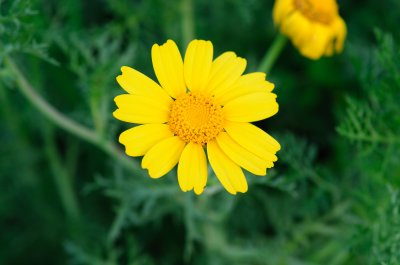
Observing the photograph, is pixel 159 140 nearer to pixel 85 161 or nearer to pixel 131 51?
pixel 131 51

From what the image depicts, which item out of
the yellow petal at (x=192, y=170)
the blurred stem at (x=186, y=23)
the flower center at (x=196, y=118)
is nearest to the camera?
the yellow petal at (x=192, y=170)

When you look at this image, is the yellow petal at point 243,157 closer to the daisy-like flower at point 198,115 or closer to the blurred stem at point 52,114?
the daisy-like flower at point 198,115

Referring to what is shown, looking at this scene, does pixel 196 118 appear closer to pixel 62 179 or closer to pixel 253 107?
pixel 253 107

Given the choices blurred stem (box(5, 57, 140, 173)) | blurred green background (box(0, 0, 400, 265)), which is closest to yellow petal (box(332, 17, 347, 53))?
blurred green background (box(0, 0, 400, 265))

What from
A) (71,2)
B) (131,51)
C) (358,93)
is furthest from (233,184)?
(358,93)

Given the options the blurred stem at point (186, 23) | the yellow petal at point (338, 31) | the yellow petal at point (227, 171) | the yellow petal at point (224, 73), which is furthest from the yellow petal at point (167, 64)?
the blurred stem at point (186, 23)
